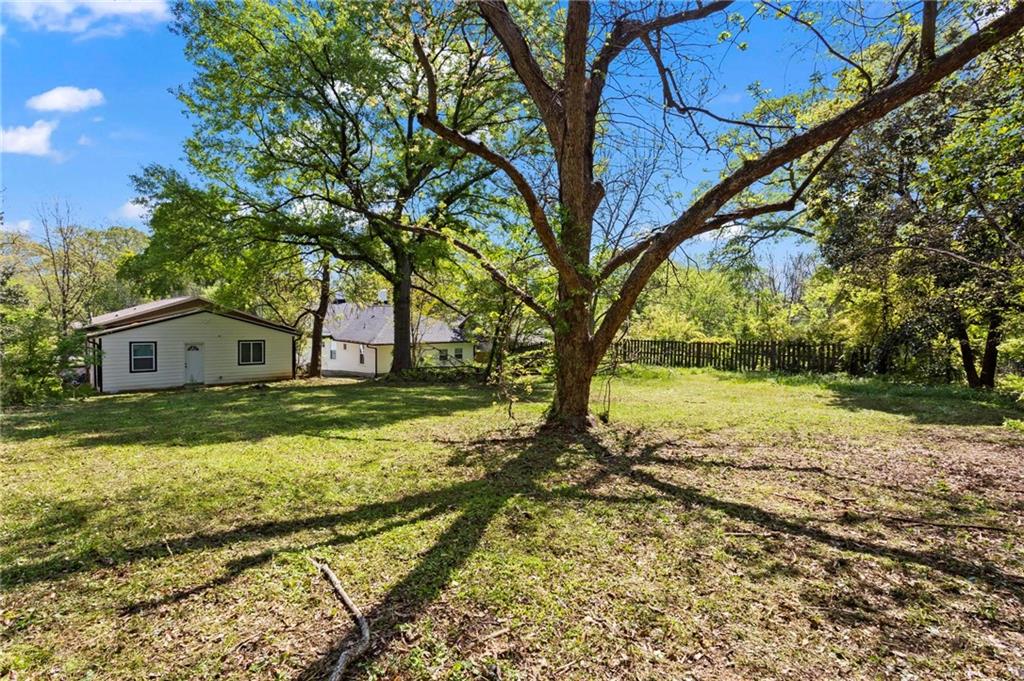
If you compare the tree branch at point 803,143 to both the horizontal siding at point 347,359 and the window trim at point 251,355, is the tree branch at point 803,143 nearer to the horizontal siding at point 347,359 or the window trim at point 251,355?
the window trim at point 251,355

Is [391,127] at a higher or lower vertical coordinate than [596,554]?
higher

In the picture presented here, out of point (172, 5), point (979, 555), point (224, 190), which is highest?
point (172, 5)

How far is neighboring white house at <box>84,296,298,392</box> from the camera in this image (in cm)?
1627

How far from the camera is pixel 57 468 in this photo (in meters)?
4.64

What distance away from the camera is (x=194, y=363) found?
59.7ft

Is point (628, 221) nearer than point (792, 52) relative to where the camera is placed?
No

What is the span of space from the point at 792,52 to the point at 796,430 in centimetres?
474

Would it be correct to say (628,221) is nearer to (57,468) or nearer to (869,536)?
(869,536)

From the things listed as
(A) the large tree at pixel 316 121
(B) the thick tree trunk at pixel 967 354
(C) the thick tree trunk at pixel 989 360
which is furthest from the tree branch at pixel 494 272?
(C) the thick tree trunk at pixel 989 360

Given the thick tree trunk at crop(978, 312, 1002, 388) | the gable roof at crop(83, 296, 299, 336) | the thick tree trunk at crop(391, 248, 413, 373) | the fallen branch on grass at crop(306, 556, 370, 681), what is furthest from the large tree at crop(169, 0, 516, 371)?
the thick tree trunk at crop(978, 312, 1002, 388)

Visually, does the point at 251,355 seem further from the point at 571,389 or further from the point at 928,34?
the point at 928,34

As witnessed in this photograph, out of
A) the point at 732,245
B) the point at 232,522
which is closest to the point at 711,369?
the point at 732,245

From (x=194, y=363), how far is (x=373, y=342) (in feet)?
33.3

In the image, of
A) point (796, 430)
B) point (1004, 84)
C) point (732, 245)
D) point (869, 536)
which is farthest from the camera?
point (732, 245)
